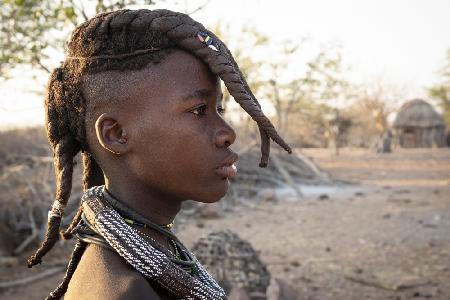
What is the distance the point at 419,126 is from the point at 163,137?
Result: 31998 mm

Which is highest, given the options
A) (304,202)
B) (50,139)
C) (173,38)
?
(173,38)

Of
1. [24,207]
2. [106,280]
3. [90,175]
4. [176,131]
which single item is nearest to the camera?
[106,280]

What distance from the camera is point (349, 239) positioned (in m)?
7.35

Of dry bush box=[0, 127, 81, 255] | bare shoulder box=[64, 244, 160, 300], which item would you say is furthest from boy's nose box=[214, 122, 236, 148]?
dry bush box=[0, 127, 81, 255]

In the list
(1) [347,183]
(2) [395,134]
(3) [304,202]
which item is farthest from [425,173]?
(2) [395,134]

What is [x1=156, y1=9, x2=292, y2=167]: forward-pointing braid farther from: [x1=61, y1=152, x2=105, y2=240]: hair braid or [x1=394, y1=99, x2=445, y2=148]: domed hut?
[x1=394, y1=99, x2=445, y2=148]: domed hut

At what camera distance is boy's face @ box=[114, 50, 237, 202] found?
52.1 inches

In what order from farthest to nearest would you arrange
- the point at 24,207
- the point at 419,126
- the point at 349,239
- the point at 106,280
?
the point at 419,126 → the point at 349,239 → the point at 24,207 → the point at 106,280

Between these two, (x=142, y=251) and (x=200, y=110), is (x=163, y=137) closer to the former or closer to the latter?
(x=200, y=110)

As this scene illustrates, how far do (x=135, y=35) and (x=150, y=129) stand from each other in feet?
0.95

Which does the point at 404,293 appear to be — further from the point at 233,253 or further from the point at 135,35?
the point at 135,35

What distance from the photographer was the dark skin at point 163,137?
132cm

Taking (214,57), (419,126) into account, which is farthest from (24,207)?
(419,126)

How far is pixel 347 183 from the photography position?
14.2 metres
